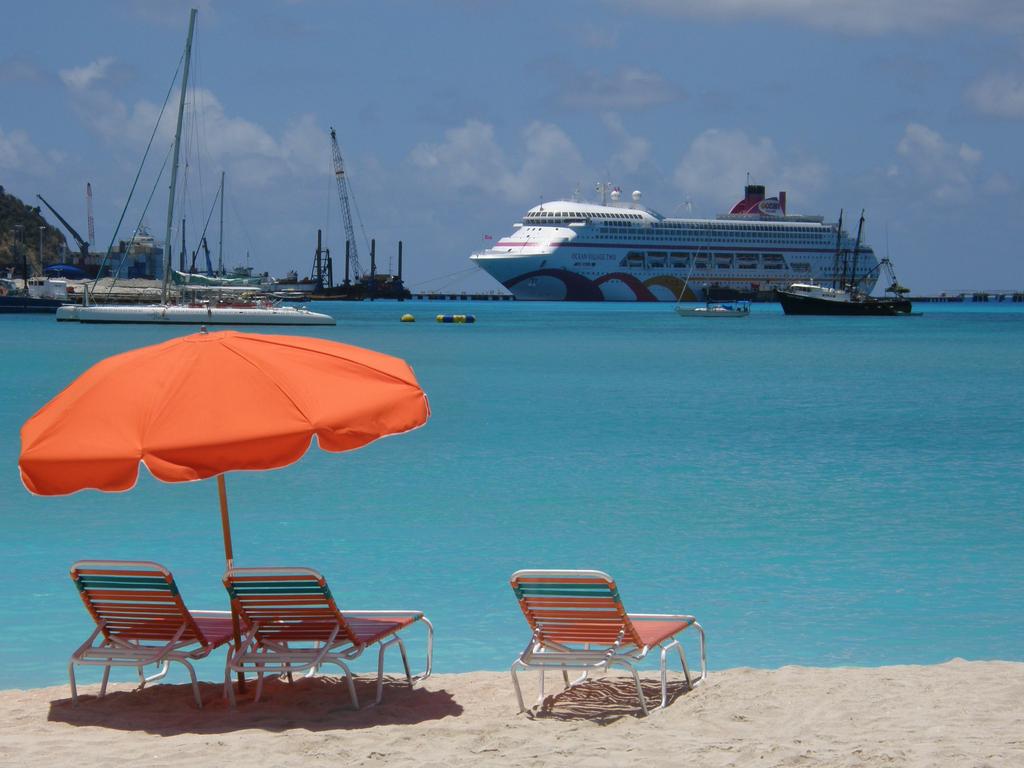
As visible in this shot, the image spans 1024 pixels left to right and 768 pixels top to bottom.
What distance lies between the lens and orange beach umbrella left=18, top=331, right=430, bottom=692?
466 cm

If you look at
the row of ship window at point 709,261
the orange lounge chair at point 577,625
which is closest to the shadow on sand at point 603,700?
the orange lounge chair at point 577,625

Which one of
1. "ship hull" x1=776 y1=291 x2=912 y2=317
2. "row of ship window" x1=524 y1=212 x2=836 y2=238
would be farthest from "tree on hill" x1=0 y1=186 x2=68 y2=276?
"ship hull" x1=776 y1=291 x2=912 y2=317

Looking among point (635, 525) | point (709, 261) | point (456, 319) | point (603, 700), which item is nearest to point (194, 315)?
point (456, 319)

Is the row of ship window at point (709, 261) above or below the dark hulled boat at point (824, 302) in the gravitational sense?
above

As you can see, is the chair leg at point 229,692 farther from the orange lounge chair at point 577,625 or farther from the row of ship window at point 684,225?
the row of ship window at point 684,225

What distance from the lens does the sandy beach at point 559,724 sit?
4.59 meters

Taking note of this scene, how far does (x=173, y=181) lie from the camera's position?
46188 millimetres

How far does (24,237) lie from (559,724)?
11684 centimetres

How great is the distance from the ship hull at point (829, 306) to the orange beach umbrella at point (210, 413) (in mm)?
79914

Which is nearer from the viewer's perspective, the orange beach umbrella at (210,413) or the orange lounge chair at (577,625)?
the orange beach umbrella at (210,413)

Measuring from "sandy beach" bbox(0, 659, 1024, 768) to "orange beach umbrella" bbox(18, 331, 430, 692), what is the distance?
100 cm

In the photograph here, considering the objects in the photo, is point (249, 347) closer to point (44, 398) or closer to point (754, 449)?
point (754, 449)

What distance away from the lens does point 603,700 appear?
5.62 m

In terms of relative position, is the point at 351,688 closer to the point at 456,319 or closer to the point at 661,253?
the point at 456,319
